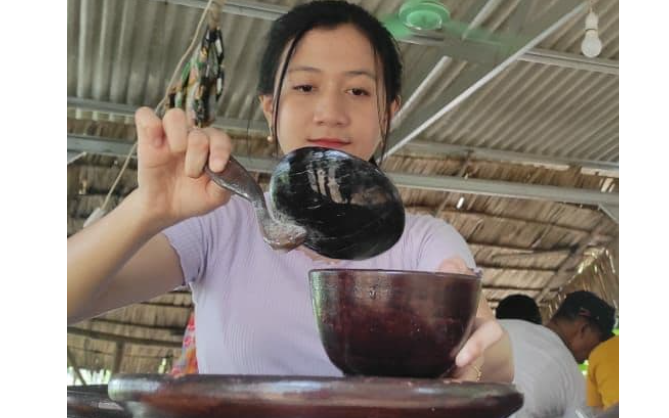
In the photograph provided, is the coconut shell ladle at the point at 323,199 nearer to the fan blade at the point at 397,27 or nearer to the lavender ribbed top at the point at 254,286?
the lavender ribbed top at the point at 254,286

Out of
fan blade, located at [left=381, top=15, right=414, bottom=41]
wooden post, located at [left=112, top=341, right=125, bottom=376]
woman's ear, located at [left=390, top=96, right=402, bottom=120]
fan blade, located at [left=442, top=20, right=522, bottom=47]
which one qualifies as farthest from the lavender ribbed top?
wooden post, located at [left=112, top=341, right=125, bottom=376]

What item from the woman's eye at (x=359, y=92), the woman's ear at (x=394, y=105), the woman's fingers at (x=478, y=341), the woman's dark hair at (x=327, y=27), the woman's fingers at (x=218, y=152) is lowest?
the woman's fingers at (x=478, y=341)

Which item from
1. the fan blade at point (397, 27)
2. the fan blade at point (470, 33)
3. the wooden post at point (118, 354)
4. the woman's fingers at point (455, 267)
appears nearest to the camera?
the woman's fingers at point (455, 267)

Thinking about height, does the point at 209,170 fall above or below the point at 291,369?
above

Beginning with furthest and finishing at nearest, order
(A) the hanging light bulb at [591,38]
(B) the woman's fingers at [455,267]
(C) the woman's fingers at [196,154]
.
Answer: (A) the hanging light bulb at [591,38] → (B) the woman's fingers at [455,267] → (C) the woman's fingers at [196,154]

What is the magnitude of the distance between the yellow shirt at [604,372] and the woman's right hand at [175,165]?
2412 mm

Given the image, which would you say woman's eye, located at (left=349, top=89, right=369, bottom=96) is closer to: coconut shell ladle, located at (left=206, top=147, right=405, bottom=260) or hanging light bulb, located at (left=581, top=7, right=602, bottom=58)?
coconut shell ladle, located at (left=206, top=147, right=405, bottom=260)

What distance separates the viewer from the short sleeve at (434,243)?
1026mm

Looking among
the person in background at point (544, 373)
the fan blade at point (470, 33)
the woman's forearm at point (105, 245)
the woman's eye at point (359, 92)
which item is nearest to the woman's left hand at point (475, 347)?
the woman's forearm at point (105, 245)

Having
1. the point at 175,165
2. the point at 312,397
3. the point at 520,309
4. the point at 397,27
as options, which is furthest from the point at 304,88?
the point at 520,309
